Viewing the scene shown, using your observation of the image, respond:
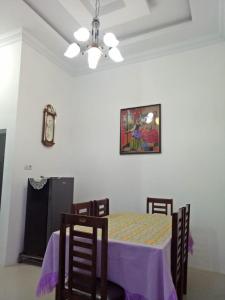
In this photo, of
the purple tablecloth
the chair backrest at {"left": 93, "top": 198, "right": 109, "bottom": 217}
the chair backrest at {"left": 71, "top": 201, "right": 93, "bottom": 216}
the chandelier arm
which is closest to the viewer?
the purple tablecloth

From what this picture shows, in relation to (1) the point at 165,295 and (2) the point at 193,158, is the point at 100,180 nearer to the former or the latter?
(2) the point at 193,158

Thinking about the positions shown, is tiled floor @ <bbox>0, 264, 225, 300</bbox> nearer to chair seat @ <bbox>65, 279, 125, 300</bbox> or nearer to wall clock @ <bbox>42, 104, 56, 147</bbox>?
chair seat @ <bbox>65, 279, 125, 300</bbox>

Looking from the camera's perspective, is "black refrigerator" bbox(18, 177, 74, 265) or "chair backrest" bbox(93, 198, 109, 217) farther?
"black refrigerator" bbox(18, 177, 74, 265)

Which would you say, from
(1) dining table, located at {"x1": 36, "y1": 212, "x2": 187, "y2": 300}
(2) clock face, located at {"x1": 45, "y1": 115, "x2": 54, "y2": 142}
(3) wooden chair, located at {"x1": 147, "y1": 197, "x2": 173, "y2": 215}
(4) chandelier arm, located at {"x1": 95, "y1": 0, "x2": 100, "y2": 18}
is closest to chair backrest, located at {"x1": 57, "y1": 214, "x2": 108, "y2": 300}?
(1) dining table, located at {"x1": 36, "y1": 212, "x2": 187, "y2": 300}

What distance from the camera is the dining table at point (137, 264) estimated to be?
158 cm

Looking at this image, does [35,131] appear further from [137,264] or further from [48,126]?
[137,264]

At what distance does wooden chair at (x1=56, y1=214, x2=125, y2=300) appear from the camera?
1.66 meters

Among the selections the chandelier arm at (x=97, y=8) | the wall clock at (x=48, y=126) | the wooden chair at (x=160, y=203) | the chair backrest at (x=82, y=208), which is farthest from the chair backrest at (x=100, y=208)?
the chandelier arm at (x=97, y=8)

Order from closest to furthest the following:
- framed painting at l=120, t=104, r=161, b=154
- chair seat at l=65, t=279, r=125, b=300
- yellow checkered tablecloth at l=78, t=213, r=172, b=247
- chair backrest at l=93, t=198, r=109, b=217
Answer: chair seat at l=65, t=279, r=125, b=300 → yellow checkered tablecloth at l=78, t=213, r=172, b=247 → chair backrest at l=93, t=198, r=109, b=217 → framed painting at l=120, t=104, r=161, b=154

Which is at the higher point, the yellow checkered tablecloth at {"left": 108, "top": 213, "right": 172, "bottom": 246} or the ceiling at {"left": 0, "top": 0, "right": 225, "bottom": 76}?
the ceiling at {"left": 0, "top": 0, "right": 225, "bottom": 76}

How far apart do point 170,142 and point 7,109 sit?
2652 mm

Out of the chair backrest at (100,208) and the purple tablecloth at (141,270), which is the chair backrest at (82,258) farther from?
the chair backrest at (100,208)

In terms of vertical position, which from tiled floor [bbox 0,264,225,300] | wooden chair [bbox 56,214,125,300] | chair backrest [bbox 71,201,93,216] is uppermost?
chair backrest [bbox 71,201,93,216]

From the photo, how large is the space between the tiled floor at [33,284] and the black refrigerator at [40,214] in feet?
0.67
